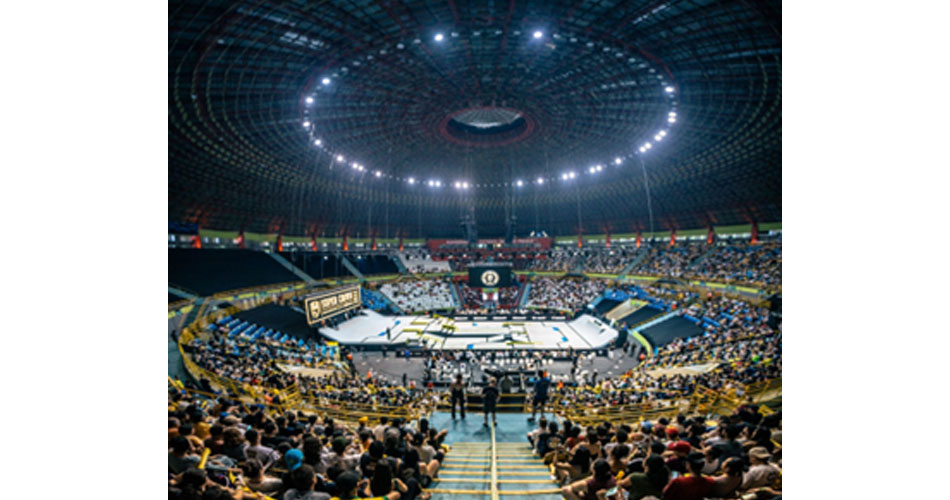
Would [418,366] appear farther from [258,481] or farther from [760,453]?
[760,453]

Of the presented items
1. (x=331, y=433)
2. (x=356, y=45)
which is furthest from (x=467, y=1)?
(x=331, y=433)

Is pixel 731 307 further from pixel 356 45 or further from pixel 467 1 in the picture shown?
pixel 356 45

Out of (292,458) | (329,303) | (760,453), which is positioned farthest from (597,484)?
(329,303)

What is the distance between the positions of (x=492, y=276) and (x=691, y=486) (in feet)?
144

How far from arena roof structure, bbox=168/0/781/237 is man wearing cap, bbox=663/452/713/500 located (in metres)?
18.1

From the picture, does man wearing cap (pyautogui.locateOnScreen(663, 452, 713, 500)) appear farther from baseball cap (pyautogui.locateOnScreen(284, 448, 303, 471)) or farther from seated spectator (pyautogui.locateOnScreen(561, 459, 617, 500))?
baseball cap (pyautogui.locateOnScreen(284, 448, 303, 471))

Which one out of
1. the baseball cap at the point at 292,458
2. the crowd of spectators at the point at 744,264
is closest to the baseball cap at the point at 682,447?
the baseball cap at the point at 292,458

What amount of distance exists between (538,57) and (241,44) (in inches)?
636

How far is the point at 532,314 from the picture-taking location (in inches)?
1663

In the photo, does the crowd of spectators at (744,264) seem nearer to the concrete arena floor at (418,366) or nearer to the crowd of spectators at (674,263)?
the crowd of spectators at (674,263)

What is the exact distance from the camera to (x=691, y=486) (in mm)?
4398

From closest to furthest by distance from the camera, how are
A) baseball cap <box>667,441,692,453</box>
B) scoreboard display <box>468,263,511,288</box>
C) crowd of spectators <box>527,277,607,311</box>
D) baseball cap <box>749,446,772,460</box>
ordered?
baseball cap <box>749,446,772,460</box>
baseball cap <box>667,441,692,453</box>
crowd of spectators <box>527,277,607,311</box>
scoreboard display <box>468,263,511,288</box>

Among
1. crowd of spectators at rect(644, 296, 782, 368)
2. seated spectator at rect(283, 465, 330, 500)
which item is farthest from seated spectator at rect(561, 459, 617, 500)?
crowd of spectators at rect(644, 296, 782, 368)

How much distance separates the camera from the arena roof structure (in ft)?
55.6
